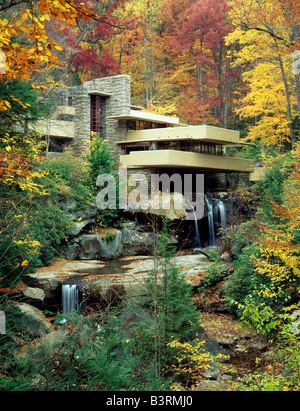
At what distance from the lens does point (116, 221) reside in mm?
19031

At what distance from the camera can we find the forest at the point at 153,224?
4.34m

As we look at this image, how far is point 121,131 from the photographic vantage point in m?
23.6

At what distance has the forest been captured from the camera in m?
4.34

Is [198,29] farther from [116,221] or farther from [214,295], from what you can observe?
[214,295]

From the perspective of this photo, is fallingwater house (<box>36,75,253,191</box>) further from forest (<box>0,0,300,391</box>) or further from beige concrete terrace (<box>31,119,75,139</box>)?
forest (<box>0,0,300,391</box>)

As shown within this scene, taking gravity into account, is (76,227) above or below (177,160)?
below

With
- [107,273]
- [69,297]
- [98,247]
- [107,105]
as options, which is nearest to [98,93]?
[107,105]

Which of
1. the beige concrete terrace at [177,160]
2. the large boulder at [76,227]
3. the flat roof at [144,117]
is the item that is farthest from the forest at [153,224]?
the flat roof at [144,117]

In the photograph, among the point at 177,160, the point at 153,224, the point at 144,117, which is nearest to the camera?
the point at 153,224

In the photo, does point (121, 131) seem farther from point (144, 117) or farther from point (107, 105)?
point (107, 105)
